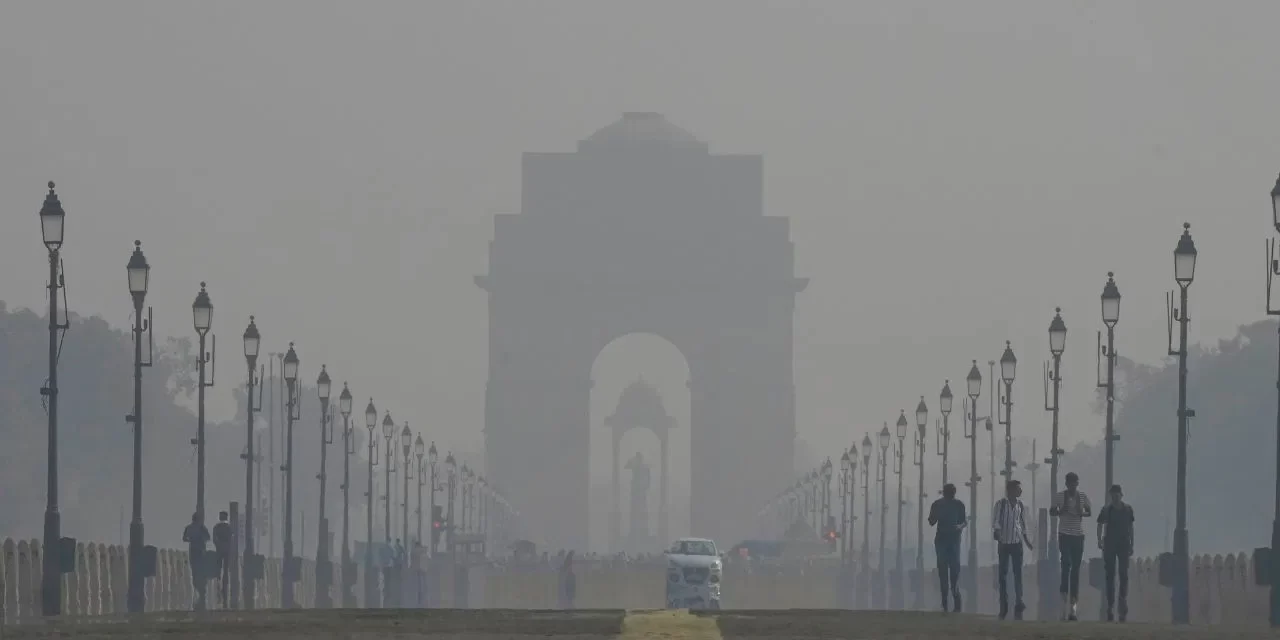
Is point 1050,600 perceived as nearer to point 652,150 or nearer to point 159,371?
point 159,371

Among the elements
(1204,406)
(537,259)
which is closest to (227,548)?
(1204,406)

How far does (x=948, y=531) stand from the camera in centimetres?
3791

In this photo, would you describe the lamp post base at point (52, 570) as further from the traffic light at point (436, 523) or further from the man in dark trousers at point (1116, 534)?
the traffic light at point (436, 523)

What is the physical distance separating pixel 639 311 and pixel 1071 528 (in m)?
121

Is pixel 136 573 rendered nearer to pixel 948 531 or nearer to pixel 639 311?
pixel 948 531

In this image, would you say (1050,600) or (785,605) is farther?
(785,605)

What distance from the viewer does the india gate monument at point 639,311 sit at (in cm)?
15288

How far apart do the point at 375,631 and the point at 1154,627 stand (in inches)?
356

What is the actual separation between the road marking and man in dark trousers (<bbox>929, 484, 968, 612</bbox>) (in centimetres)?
396

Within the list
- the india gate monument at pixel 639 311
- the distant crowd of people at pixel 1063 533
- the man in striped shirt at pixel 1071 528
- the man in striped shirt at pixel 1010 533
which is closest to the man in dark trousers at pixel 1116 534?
the distant crowd of people at pixel 1063 533

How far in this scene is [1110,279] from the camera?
155ft

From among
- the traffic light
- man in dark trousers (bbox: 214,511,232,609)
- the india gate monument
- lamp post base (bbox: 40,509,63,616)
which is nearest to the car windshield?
man in dark trousers (bbox: 214,511,232,609)

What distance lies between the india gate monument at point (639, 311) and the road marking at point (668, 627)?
117445 millimetres

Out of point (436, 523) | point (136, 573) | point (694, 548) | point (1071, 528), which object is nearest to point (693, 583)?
point (694, 548)
